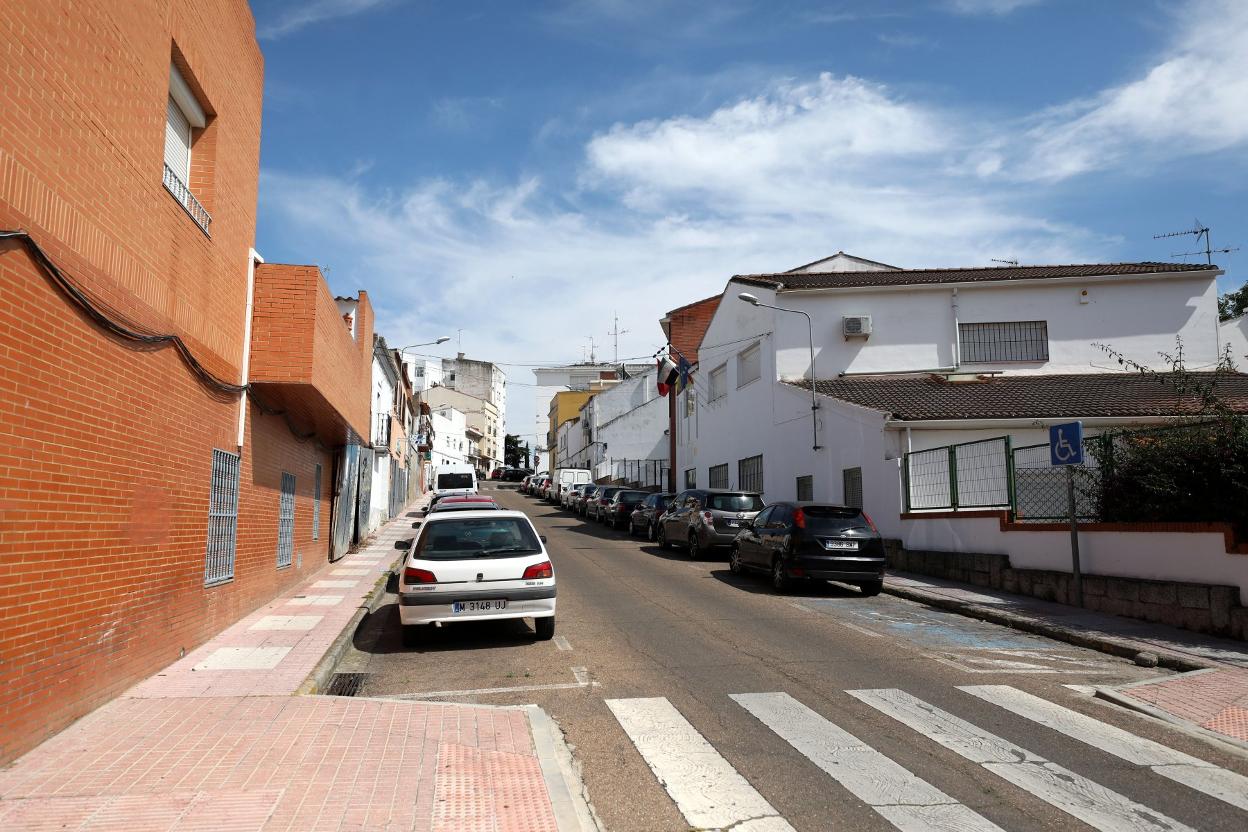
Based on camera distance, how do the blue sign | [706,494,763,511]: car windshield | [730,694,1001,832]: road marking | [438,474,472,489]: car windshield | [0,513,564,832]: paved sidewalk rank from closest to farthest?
[0,513,564,832]: paved sidewalk → [730,694,1001,832]: road marking → the blue sign → [706,494,763,511]: car windshield → [438,474,472,489]: car windshield

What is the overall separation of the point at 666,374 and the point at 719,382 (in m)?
5.28

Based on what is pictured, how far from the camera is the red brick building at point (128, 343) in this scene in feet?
17.6

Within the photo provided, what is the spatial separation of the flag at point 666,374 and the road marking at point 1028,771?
29133 mm

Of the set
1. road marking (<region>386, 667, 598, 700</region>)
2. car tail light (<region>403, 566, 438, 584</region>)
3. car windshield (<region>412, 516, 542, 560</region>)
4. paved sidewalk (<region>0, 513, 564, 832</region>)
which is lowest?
road marking (<region>386, 667, 598, 700</region>)

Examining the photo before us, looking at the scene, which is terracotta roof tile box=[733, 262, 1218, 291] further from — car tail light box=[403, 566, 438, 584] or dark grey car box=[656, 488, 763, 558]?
car tail light box=[403, 566, 438, 584]

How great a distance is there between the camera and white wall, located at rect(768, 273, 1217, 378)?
25.3 meters

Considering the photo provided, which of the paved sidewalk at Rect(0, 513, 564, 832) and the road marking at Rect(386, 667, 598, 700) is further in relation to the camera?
the road marking at Rect(386, 667, 598, 700)

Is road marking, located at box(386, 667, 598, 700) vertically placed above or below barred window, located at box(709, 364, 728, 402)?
below

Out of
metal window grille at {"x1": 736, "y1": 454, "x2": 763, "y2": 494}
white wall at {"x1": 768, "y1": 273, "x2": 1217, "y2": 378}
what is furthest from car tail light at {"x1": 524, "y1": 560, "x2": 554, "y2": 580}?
metal window grille at {"x1": 736, "y1": 454, "x2": 763, "y2": 494}

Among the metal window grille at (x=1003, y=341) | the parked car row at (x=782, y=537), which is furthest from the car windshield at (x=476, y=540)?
the metal window grille at (x=1003, y=341)

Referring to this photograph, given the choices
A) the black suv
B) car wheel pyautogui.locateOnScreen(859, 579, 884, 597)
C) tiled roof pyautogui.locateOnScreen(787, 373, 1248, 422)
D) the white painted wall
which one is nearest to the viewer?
the black suv

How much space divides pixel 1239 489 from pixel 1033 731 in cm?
548

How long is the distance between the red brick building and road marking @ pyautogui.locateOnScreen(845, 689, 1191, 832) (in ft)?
19.8

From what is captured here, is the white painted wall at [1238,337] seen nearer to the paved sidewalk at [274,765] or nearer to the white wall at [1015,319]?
the white wall at [1015,319]
